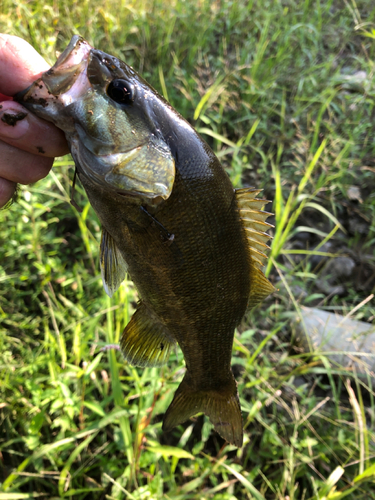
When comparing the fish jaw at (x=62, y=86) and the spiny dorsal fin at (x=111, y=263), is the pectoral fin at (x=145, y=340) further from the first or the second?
the fish jaw at (x=62, y=86)

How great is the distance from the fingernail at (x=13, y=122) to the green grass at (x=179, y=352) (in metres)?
0.75

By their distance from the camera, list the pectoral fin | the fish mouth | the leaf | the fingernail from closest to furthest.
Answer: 1. the fish mouth
2. the fingernail
3. the pectoral fin
4. the leaf

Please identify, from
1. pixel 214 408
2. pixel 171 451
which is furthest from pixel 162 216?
pixel 171 451

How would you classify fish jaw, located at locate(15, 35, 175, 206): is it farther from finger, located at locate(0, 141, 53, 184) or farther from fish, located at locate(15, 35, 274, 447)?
finger, located at locate(0, 141, 53, 184)

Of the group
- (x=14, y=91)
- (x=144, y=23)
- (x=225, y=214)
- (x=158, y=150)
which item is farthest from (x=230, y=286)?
(x=144, y=23)

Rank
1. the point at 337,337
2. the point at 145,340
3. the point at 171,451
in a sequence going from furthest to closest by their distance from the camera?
the point at 337,337 < the point at 171,451 < the point at 145,340

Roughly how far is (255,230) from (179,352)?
44.3 inches

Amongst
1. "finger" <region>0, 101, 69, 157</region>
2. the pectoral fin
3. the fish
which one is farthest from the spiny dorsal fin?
"finger" <region>0, 101, 69, 157</region>

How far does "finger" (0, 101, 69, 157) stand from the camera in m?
1.12

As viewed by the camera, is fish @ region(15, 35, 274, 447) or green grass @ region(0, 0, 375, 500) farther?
green grass @ region(0, 0, 375, 500)

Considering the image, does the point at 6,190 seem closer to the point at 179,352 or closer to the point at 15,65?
the point at 15,65

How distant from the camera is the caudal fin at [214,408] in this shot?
1.41 m

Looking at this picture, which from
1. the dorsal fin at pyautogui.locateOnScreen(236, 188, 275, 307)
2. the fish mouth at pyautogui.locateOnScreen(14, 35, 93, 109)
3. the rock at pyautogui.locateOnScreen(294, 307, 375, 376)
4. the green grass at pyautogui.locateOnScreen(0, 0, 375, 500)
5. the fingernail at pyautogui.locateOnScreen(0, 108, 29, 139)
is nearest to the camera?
the fish mouth at pyautogui.locateOnScreen(14, 35, 93, 109)

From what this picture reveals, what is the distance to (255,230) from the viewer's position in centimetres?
128
